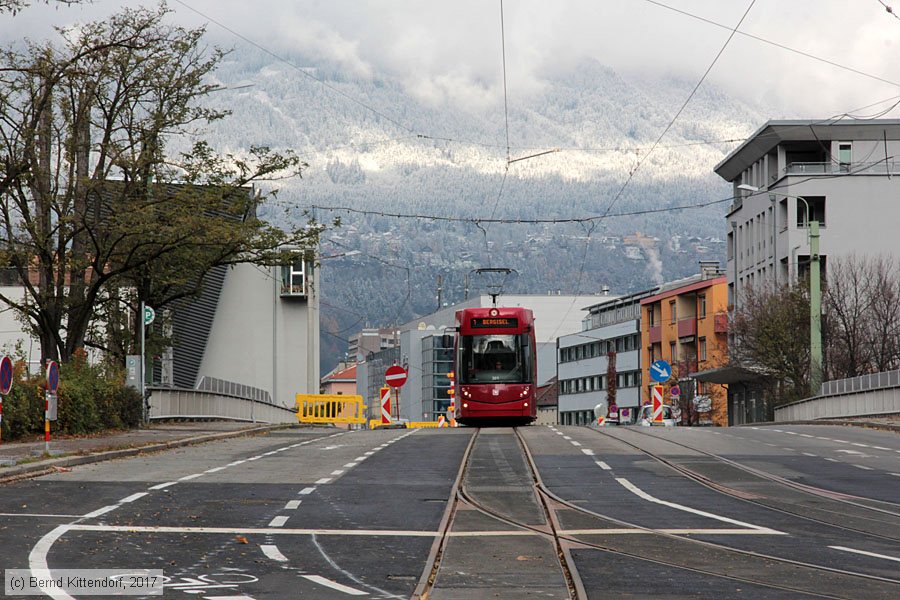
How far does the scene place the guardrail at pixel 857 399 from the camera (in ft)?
146

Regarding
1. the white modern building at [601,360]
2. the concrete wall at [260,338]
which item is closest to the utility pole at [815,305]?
the concrete wall at [260,338]

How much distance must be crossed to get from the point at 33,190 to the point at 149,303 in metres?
7.09

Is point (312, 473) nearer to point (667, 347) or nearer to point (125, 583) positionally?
point (125, 583)

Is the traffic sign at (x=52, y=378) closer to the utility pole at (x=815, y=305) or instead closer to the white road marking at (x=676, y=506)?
the white road marking at (x=676, y=506)

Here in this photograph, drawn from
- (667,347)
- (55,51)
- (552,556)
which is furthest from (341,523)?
(667,347)

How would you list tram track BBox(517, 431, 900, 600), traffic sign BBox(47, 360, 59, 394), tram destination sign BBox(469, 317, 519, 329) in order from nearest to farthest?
1. tram track BBox(517, 431, 900, 600)
2. traffic sign BBox(47, 360, 59, 394)
3. tram destination sign BBox(469, 317, 519, 329)

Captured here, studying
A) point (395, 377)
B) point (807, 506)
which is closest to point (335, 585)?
point (807, 506)

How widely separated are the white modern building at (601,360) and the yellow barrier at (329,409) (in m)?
61.4

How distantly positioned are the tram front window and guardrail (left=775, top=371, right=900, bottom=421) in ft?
36.8

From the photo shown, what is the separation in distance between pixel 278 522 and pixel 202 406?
34.4 m

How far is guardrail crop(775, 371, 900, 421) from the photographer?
146 feet

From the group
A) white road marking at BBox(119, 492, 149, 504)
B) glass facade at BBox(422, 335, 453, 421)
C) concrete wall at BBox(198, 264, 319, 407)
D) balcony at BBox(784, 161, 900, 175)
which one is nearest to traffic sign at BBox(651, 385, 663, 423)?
concrete wall at BBox(198, 264, 319, 407)

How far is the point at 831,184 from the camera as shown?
87938 millimetres

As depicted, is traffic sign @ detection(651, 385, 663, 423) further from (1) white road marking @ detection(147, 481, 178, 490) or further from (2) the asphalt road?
(1) white road marking @ detection(147, 481, 178, 490)
